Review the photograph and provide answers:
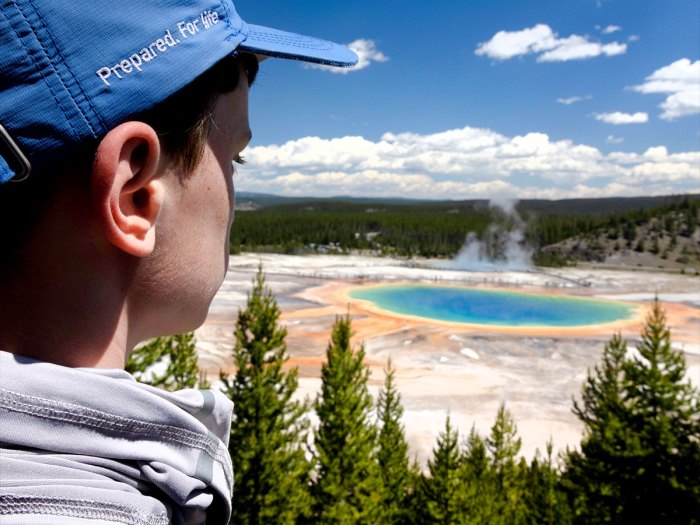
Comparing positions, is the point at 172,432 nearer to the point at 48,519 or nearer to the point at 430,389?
the point at 48,519

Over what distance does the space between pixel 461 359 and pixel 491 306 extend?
644 inches

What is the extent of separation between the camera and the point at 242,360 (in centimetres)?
1465

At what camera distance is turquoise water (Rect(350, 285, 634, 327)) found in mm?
39781

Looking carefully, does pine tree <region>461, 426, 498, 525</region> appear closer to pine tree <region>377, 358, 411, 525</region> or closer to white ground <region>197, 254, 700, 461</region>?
pine tree <region>377, 358, 411, 525</region>

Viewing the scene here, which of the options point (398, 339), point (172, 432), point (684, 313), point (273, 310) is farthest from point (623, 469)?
point (684, 313)

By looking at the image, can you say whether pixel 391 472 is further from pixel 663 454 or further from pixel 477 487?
pixel 663 454

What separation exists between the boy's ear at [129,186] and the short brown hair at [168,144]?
4cm

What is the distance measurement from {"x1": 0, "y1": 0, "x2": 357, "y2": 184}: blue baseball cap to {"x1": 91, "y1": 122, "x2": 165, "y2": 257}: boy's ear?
32mm

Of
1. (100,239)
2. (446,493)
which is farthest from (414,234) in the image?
(100,239)

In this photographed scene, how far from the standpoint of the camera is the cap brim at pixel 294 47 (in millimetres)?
1169

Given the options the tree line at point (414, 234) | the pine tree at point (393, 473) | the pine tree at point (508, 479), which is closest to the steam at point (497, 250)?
the tree line at point (414, 234)

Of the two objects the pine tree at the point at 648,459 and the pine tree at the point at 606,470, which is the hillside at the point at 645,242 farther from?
the pine tree at the point at 648,459

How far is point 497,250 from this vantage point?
287 feet

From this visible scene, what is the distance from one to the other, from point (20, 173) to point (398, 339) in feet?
106
